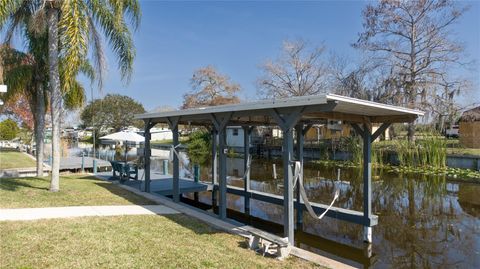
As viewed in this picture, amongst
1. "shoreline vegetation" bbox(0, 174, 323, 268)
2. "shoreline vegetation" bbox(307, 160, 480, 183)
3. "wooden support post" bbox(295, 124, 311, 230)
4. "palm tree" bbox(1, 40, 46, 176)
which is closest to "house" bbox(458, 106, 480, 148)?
"shoreline vegetation" bbox(307, 160, 480, 183)

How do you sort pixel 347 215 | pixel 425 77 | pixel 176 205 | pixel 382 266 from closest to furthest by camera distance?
pixel 382 266, pixel 347 215, pixel 176 205, pixel 425 77

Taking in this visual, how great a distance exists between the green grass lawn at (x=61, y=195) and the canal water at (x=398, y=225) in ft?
9.13

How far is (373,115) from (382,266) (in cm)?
286

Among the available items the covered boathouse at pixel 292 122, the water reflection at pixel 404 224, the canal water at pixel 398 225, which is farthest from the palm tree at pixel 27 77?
the water reflection at pixel 404 224

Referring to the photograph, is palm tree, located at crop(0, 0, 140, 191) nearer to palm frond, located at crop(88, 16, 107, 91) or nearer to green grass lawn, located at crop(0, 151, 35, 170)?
palm frond, located at crop(88, 16, 107, 91)

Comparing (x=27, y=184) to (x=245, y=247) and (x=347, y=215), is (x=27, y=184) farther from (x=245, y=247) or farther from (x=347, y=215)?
(x=347, y=215)

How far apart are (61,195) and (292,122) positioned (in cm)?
654

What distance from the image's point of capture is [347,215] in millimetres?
7613

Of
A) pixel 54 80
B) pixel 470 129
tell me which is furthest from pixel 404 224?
pixel 470 129

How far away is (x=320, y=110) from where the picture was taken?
5199 mm

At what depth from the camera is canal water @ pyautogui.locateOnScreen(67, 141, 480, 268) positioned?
6.77 m

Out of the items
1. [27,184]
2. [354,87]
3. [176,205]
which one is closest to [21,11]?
[27,184]

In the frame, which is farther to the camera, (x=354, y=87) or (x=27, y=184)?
(x=354, y=87)

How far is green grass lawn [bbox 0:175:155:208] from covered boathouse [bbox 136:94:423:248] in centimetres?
111
